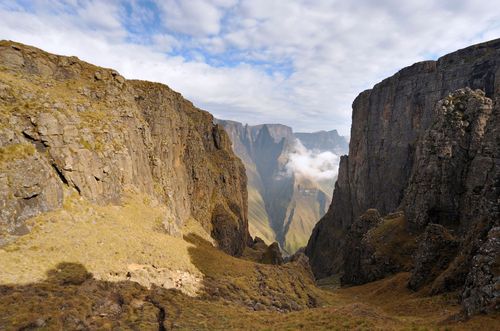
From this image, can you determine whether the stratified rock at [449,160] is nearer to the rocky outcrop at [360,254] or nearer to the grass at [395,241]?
the grass at [395,241]

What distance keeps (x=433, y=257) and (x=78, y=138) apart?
5430 centimetres

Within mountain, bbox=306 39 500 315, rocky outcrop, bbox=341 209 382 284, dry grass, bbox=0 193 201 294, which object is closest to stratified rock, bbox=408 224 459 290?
mountain, bbox=306 39 500 315

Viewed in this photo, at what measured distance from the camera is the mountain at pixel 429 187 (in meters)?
38.1

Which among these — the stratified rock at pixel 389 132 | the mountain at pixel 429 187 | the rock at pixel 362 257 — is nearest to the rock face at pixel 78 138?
the rock at pixel 362 257

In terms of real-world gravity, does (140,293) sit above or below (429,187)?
below

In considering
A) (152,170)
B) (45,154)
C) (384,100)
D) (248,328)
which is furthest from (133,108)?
Answer: (384,100)

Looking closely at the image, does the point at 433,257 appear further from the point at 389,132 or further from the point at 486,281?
the point at 389,132

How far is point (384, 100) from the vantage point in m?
142

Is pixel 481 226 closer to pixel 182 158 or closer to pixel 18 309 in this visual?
pixel 18 309

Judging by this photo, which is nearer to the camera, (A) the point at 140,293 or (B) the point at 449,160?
(A) the point at 140,293

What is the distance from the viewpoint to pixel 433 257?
46719mm

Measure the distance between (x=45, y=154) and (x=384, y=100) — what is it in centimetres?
13559

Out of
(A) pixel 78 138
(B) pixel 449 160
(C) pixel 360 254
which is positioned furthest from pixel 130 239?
(B) pixel 449 160

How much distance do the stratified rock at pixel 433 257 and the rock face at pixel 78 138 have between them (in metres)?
39.4
